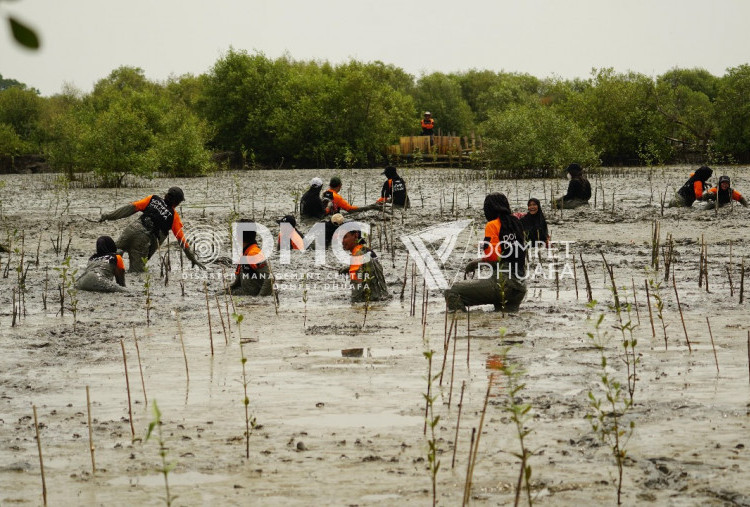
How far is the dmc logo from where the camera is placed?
1362 centimetres

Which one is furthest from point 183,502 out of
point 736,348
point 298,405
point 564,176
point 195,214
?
point 564,176

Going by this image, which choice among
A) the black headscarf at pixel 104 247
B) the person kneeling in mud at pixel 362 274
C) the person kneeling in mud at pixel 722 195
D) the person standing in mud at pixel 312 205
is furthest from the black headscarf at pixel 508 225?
the person kneeling in mud at pixel 722 195

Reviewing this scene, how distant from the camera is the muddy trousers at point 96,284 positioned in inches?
484

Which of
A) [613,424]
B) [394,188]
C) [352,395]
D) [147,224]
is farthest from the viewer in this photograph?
[394,188]

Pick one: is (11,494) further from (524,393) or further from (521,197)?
(521,197)

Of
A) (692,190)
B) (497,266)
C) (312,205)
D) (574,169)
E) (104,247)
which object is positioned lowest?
(497,266)

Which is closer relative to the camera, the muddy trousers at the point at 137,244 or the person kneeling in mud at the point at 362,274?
the person kneeling in mud at the point at 362,274

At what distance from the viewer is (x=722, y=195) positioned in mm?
19531

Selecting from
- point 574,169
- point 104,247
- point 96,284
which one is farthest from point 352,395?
point 574,169

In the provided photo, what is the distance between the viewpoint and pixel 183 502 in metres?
5.01

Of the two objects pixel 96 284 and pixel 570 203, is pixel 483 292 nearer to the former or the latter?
pixel 96 284

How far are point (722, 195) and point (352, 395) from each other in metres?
14.5

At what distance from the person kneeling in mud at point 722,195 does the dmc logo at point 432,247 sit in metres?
4.92

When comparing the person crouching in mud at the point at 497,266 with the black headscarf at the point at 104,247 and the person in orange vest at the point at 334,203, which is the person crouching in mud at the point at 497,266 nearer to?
the black headscarf at the point at 104,247
